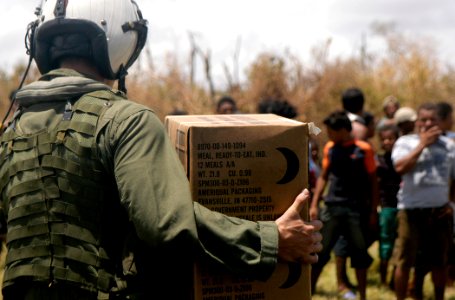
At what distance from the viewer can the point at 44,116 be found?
8.59ft

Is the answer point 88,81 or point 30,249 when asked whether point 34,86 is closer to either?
point 88,81

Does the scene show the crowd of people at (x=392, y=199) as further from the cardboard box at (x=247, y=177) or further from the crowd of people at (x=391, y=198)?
the cardboard box at (x=247, y=177)

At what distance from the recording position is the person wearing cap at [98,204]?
2.38 metres

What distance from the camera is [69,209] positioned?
2.50 meters

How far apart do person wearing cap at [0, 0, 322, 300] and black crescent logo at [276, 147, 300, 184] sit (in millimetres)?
69

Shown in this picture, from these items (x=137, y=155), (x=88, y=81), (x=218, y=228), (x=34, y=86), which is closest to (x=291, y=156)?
(x=218, y=228)

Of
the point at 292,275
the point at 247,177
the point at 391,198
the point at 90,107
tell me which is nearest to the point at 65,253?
the point at 90,107

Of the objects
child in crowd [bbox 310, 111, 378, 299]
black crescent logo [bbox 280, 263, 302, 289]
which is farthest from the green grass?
black crescent logo [bbox 280, 263, 302, 289]

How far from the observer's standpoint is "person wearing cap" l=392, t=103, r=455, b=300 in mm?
6535

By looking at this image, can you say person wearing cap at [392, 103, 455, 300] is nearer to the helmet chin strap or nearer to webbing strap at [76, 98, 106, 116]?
the helmet chin strap

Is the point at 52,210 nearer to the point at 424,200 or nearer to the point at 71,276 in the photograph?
the point at 71,276

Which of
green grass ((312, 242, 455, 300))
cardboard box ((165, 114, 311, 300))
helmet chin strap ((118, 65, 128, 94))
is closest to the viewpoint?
cardboard box ((165, 114, 311, 300))

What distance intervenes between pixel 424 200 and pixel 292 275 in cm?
412

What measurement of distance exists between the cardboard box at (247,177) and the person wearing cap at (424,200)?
3988mm
